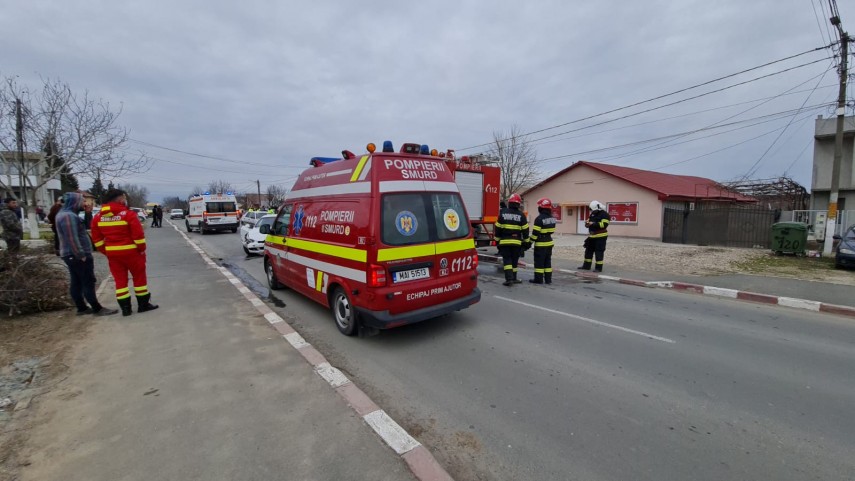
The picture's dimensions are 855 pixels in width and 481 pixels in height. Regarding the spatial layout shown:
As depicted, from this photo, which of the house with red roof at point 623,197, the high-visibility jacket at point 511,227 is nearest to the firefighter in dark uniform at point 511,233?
the high-visibility jacket at point 511,227

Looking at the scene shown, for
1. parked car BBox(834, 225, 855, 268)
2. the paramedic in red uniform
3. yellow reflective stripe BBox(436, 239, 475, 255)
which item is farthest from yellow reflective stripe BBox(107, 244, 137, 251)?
parked car BBox(834, 225, 855, 268)

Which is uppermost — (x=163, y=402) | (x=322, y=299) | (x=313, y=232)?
(x=313, y=232)

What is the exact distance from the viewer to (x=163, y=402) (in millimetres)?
3232

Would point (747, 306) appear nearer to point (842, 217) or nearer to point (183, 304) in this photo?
point (183, 304)

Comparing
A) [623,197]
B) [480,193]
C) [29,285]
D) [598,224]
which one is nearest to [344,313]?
[29,285]

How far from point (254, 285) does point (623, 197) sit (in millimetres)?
22545

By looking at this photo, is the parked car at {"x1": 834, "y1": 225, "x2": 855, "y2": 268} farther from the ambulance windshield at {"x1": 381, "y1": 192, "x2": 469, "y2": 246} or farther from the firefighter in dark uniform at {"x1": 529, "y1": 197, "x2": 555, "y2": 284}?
the ambulance windshield at {"x1": 381, "y1": 192, "x2": 469, "y2": 246}

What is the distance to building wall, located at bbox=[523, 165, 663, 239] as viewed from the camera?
22.1 meters

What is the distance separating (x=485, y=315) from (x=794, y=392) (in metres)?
3.42

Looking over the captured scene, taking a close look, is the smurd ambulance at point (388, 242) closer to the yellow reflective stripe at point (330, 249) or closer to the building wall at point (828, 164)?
the yellow reflective stripe at point (330, 249)

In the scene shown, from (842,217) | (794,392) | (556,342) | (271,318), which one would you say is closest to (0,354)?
(271,318)

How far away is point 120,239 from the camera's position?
18.4ft

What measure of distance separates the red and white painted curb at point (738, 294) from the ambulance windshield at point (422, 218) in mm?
5589

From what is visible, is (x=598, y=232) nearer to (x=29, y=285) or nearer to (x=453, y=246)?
(x=453, y=246)
